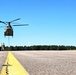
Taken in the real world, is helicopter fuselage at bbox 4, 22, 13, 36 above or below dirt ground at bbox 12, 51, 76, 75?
above

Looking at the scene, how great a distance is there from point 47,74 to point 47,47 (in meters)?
159

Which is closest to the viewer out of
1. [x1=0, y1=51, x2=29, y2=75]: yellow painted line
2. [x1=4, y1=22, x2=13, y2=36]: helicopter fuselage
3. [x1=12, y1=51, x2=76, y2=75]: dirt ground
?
[x1=0, y1=51, x2=29, y2=75]: yellow painted line

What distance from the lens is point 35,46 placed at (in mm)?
172375

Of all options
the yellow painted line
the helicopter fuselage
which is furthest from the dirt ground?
the helicopter fuselage

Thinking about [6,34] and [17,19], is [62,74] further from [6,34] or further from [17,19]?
[17,19]

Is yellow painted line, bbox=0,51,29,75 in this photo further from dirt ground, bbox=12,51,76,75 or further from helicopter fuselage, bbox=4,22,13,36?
helicopter fuselage, bbox=4,22,13,36

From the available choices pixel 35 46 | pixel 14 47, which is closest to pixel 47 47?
pixel 35 46

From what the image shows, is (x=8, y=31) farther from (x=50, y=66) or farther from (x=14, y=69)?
(x=14, y=69)

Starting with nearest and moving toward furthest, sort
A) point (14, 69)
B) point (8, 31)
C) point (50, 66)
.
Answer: point (14, 69), point (50, 66), point (8, 31)

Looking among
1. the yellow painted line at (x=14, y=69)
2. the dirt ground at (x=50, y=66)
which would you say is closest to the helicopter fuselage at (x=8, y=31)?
the dirt ground at (x=50, y=66)

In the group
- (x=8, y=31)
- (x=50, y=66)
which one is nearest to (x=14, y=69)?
(x=50, y=66)

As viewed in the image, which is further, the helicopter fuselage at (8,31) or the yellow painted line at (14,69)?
the helicopter fuselage at (8,31)

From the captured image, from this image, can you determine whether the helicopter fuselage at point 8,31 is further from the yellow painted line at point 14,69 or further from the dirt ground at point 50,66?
the yellow painted line at point 14,69

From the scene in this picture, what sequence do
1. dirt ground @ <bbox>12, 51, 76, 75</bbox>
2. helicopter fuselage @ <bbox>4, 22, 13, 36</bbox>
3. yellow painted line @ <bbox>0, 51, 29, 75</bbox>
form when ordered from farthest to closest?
helicopter fuselage @ <bbox>4, 22, 13, 36</bbox>
dirt ground @ <bbox>12, 51, 76, 75</bbox>
yellow painted line @ <bbox>0, 51, 29, 75</bbox>
